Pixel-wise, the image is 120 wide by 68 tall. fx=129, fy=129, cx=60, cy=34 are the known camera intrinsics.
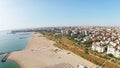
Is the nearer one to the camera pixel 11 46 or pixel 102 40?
pixel 102 40

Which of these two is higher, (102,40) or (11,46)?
(102,40)

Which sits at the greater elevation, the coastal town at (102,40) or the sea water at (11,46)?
the coastal town at (102,40)

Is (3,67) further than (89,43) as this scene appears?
No

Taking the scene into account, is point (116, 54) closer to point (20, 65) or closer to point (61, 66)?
point (61, 66)

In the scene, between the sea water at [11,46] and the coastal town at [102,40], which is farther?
the coastal town at [102,40]

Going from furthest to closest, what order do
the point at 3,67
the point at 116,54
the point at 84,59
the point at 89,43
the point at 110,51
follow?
the point at 89,43 < the point at 110,51 < the point at 116,54 < the point at 84,59 < the point at 3,67

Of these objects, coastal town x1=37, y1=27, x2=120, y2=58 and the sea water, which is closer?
the sea water

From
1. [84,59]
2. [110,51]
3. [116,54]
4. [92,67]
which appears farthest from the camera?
[110,51]

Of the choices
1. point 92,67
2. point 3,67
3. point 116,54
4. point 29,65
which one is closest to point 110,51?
point 116,54

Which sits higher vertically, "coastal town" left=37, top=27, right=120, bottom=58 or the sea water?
"coastal town" left=37, top=27, right=120, bottom=58
